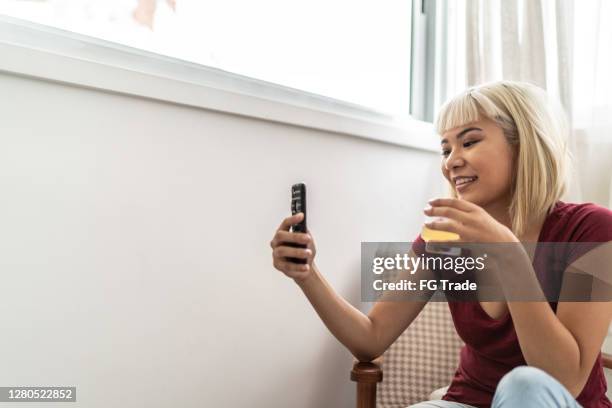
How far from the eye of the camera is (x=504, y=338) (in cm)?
103

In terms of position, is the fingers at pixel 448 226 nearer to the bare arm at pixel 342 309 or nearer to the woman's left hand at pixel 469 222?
the woman's left hand at pixel 469 222

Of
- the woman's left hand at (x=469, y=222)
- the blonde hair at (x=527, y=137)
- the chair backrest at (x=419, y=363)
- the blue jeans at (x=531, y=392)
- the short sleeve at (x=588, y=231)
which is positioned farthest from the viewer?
the chair backrest at (x=419, y=363)

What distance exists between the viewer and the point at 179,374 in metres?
1.15

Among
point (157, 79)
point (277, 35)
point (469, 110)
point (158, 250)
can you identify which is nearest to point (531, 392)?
point (469, 110)

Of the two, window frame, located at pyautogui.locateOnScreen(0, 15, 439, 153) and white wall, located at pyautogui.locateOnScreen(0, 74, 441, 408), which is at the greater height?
window frame, located at pyautogui.locateOnScreen(0, 15, 439, 153)

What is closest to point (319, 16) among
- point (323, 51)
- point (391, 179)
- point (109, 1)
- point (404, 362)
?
point (323, 51)

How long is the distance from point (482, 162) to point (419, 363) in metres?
Answer: 0.70

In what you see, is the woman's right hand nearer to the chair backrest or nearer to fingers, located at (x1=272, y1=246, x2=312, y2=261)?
fingers, located at (x1=272, y1=246, x2=312, y2=261)

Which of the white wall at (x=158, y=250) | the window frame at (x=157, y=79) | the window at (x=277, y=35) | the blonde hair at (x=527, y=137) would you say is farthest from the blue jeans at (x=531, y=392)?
the window at (x=277, y=35)

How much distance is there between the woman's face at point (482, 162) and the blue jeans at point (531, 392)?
43 cm

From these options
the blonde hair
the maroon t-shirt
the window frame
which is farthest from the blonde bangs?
the window frame

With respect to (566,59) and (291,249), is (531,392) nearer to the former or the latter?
(291,249)

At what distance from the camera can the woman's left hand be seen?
2.77 ft

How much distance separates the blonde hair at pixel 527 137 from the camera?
3.50ft
